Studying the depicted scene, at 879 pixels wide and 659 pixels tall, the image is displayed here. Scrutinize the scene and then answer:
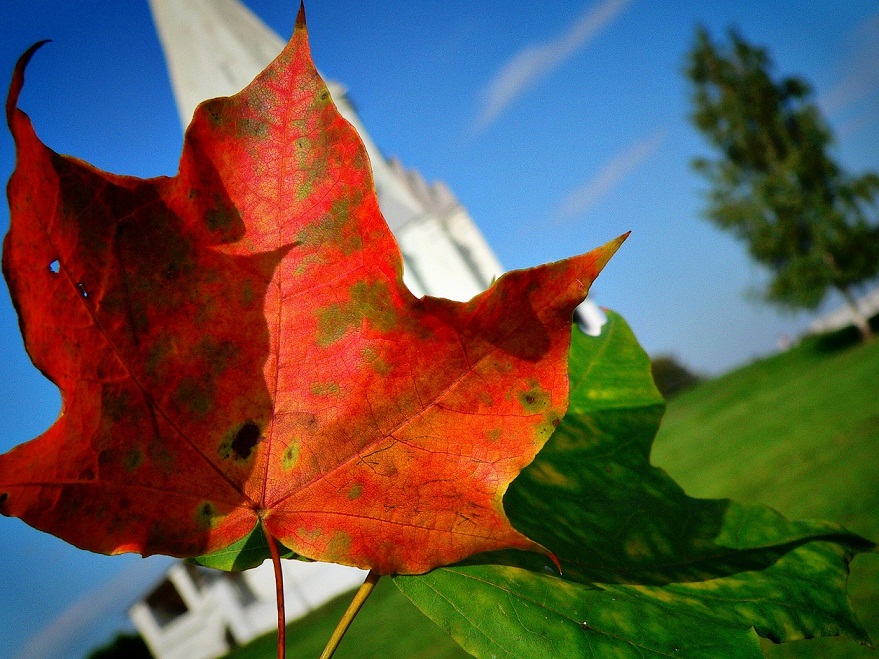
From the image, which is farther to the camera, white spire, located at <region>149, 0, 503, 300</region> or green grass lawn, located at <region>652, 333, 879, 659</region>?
Answer: white spire, located at <region>149, 0, 503, 300</region>

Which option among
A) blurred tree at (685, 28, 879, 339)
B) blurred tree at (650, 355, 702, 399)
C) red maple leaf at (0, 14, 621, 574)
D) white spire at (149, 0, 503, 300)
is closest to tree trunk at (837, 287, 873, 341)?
blurred tree at (685, 28, 879, 339)

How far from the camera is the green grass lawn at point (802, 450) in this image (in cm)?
339

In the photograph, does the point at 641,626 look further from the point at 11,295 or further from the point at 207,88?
the point at 207,88

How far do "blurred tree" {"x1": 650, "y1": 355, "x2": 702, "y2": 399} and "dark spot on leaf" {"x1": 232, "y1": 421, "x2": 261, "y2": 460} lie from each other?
63.3 feet

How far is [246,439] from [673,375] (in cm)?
2004

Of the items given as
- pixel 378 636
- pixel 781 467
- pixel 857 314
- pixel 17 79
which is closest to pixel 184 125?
pixel 378 636

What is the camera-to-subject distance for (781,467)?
558 centimetres

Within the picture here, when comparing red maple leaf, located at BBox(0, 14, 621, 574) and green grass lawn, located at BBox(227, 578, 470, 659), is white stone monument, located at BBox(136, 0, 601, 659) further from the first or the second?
red maple leaf, located at BBox(0, 14, 621, 574)

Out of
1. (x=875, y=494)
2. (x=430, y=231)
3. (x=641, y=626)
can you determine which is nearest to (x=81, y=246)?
(x=641, y=626)

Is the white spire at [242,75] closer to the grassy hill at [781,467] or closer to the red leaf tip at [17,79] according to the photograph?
the grassy hill at [781,467]

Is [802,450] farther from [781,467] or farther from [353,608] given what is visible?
[353,608]

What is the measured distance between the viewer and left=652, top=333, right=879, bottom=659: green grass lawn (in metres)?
3.39

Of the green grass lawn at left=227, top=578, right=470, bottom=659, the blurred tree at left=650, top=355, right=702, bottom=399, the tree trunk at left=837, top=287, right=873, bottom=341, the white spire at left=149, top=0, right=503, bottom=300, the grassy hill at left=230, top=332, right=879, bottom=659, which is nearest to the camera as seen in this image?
the grassy hill at left=230, top=332, right=879, bottom=659

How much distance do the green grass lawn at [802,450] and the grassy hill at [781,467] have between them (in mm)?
12
